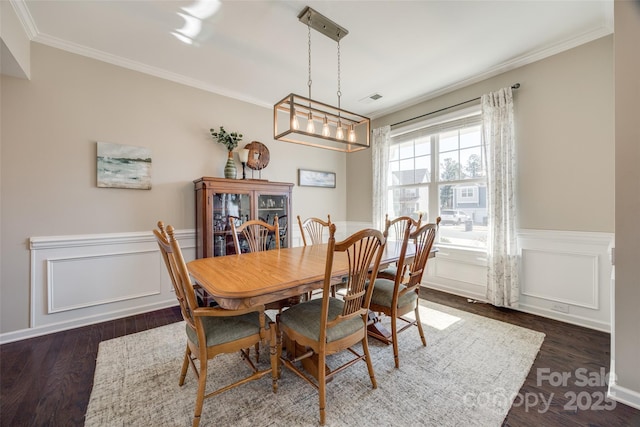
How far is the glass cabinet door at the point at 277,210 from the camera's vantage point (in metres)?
3.43

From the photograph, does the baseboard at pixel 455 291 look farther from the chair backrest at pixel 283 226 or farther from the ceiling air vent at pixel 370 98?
the ceiling air vent at pixel 370 98

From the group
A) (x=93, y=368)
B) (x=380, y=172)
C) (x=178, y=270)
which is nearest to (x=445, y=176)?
(x=380, y=172)

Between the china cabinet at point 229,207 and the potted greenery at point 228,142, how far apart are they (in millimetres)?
183

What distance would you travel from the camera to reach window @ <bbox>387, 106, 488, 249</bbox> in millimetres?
3295

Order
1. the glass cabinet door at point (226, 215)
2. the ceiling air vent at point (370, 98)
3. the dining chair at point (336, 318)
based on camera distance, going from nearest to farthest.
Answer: the dining chair at point (336, 318) < the glass cabinet door at point (226, 215) < the ceiling air vent at point (370, 98)

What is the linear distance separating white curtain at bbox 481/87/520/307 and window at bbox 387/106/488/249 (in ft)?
0.70

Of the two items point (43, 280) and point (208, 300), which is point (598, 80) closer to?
point (208, 300)

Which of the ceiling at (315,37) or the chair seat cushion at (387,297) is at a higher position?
the ceiling at (315,37)

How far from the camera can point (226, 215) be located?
10.4 feet

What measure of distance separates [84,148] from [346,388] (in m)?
3.23

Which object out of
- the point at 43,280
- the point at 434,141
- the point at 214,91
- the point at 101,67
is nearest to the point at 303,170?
the point at 214,91

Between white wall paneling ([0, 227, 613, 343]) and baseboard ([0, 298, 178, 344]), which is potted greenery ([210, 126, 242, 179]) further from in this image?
baseboard ([0, 298, 178, 344])

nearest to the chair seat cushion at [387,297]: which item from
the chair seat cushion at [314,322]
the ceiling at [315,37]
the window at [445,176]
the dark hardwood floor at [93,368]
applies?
the chair seat cushion at [314,322]

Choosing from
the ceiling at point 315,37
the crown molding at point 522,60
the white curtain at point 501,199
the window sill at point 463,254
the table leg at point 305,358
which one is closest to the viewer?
the table leg at point 305,358
